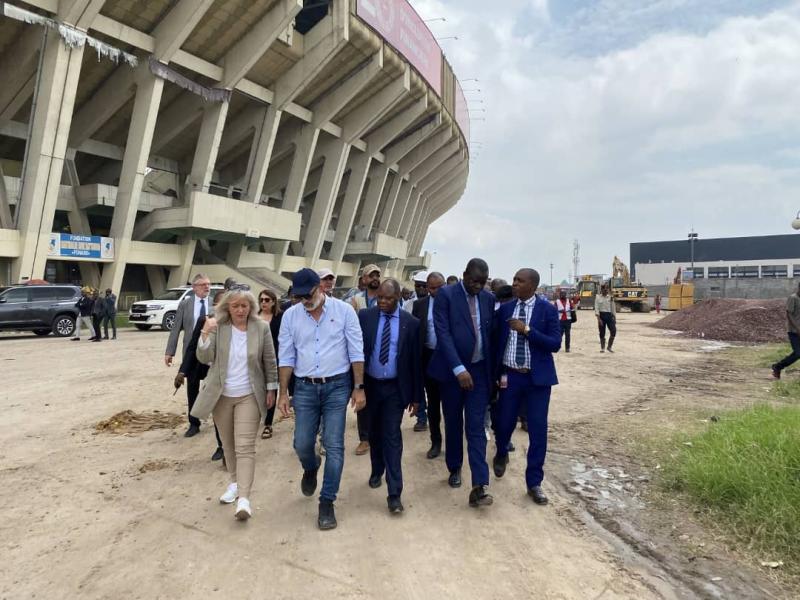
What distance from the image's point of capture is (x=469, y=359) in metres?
3.87

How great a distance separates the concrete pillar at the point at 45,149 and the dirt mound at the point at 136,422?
18.4 meters

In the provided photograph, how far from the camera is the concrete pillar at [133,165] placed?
22.9m

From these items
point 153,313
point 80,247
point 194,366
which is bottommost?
point 153,313

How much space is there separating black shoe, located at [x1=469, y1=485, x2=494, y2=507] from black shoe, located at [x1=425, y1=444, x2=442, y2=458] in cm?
119

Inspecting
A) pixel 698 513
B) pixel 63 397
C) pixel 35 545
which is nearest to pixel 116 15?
pixel 63 397

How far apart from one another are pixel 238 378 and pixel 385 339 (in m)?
1.11

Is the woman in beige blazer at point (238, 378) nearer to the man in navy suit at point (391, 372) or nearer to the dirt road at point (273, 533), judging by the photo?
the dirt road at point (273, 533)

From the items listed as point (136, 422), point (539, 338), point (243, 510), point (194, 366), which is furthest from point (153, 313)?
point (539, 338)

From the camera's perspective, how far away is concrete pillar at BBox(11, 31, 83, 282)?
19734 mm

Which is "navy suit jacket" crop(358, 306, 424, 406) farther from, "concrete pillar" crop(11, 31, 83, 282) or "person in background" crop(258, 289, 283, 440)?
"concrete pillar" crop(11, 31, 83, 282)

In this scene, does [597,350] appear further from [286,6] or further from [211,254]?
[211,254]

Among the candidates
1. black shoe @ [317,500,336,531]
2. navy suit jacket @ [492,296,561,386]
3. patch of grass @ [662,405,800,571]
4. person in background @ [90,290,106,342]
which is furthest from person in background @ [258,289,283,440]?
person in background @ [90,290,106,342]

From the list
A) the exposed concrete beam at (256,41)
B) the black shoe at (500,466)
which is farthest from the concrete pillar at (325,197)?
the black shoe at (500,466)

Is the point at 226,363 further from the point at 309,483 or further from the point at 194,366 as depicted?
the point at 194,366
